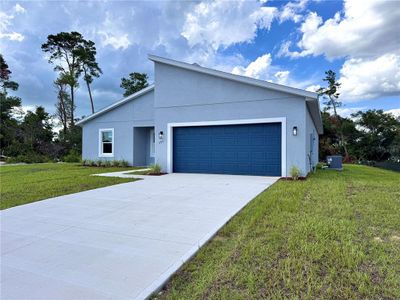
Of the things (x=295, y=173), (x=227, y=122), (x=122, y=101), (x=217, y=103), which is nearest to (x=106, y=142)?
(x=122, y=101)

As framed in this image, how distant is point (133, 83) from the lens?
30.9m

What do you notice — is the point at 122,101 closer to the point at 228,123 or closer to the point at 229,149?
the point at 228,123

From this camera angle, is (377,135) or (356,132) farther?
(356,132)

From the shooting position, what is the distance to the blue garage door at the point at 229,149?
1054cm

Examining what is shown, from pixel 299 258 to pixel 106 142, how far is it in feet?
51.8

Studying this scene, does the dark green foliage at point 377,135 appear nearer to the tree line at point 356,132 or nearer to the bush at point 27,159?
the tree line at point 356,132

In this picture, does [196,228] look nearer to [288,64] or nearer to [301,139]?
[301,139]

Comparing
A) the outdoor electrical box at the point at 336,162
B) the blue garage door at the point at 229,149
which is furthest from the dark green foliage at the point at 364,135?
the blue garage door at the point at 229,149

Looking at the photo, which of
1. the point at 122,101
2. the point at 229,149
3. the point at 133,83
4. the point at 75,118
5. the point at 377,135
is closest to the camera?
the point at 229,149

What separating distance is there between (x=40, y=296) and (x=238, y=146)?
366 inches

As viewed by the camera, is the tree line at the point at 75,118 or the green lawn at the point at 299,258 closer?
the green lawn at the point at 299,258

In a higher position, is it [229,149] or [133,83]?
[133,83]

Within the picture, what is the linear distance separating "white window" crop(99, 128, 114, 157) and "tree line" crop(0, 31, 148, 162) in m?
9.12

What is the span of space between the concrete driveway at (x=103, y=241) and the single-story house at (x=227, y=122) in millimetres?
4326
